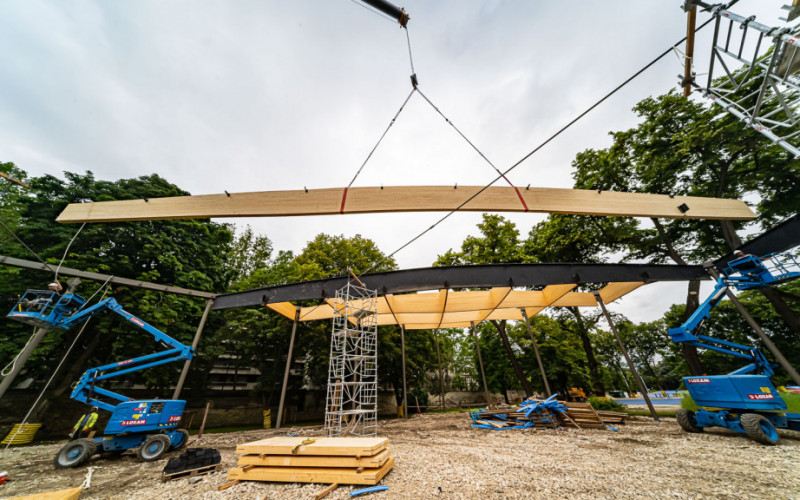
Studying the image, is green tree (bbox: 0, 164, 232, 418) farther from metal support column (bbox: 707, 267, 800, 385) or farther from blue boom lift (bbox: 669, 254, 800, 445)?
metal support column (bbox: 707, 267, 800, 385)

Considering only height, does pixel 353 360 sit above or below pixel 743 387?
above

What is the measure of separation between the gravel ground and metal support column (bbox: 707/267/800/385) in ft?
5.17

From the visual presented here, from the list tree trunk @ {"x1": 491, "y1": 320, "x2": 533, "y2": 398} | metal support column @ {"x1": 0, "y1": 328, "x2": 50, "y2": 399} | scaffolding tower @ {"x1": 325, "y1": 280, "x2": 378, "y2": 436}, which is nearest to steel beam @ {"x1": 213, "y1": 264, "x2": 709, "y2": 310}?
scaffolding tower @ {"x1": 325, "y1": 280, "x2": 378, "y2": 436}

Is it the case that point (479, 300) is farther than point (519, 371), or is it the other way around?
point (519, 371)

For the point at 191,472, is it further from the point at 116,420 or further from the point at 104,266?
the point at 104,266

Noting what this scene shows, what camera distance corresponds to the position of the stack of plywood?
4.33 meters

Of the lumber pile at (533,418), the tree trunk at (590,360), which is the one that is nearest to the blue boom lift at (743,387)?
the lumber pile at (533,418)

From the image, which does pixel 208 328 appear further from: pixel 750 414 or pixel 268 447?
pixel 750 414

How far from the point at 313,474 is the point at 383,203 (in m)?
5.10

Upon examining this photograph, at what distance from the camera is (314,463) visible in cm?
453

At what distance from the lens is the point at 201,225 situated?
15047 mm

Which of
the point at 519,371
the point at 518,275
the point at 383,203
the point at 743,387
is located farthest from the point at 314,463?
the point at 519,371

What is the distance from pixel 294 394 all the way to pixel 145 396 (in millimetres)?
8092

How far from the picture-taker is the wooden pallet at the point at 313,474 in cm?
425
